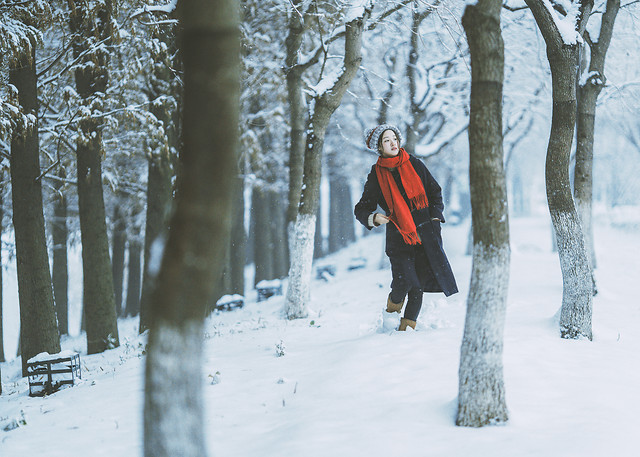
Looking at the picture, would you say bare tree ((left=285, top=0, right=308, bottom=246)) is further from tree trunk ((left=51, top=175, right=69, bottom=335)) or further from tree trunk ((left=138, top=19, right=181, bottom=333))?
tree trunk ((left=51, top=175, right=69, bottom=335))

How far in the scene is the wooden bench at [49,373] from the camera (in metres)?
6.29

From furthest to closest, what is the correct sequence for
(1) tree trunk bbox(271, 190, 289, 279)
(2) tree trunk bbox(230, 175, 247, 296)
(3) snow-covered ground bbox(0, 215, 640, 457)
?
(1) tree trunk bbox(271, 190, 289, 279), (2) tree trunk bbox(230, 175, 247, 296), (3) snow-covered ground bbox(0, 215, 640, 457)

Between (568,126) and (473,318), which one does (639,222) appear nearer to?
(568,126)

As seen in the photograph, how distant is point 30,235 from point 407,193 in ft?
18.6

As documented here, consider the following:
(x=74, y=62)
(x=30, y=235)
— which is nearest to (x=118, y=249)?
(x=74, y=62)

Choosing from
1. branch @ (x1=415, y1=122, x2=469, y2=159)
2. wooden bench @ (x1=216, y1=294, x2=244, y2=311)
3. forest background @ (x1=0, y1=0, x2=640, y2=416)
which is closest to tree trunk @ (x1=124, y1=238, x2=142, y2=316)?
forest background @ (x1=0, y1=0, x2=640, y2=416)

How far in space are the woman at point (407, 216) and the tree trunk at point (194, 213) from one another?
3.07 m

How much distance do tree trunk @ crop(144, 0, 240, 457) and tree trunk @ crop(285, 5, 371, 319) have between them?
6.53 metres

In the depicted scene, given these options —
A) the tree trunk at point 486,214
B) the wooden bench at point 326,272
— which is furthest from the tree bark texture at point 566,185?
the wooden bench at point 326,272

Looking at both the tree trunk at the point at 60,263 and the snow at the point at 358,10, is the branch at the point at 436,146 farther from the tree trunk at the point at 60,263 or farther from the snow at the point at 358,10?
the tree trunk at the point at 60,263

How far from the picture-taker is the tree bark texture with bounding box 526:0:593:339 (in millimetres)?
5723

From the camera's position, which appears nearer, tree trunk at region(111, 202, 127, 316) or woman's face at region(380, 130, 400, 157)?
woman's face at region(380, 130, 400, 157)

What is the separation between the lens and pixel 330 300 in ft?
41.8

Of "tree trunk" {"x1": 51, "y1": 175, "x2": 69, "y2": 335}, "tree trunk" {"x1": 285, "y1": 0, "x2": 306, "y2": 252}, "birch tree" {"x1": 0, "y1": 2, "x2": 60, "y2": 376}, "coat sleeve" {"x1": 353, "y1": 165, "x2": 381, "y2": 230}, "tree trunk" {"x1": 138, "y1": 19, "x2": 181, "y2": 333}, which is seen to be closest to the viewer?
"coat sleeve" {"x1": 353, "y1": 165, "x2": 381, "y2": 230}
